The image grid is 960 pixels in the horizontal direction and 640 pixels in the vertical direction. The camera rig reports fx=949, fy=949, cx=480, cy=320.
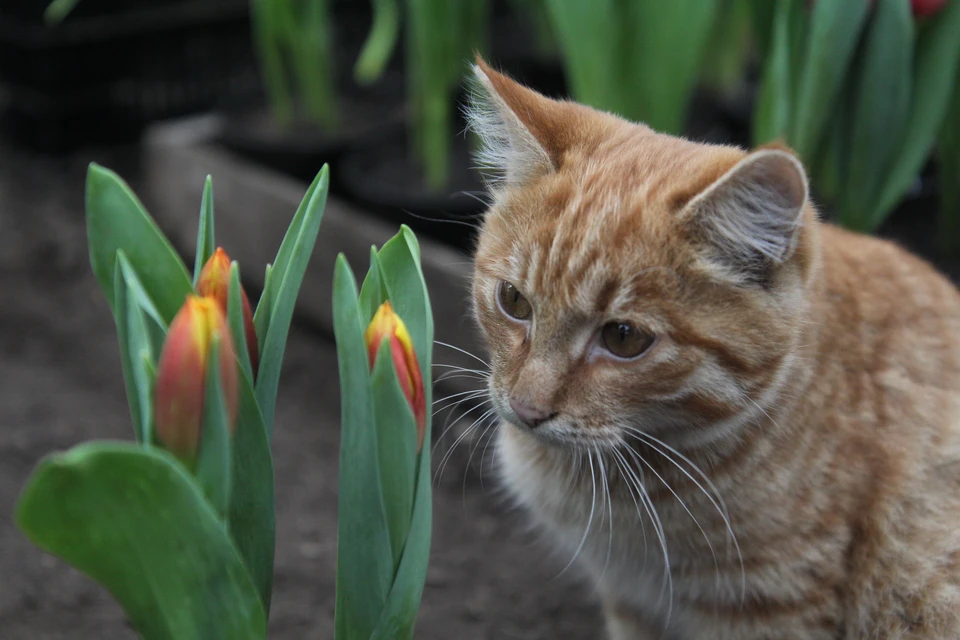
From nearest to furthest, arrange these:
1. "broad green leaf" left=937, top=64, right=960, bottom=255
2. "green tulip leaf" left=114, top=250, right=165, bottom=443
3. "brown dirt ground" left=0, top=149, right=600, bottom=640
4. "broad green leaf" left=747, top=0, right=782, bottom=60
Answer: "green tulip leaf" left=114, top=250, right=165, bottom=443 → "brown dirt ground" left=0, top=149, right=600, bottom=640 → "broad green leaf" left=747, top=0, right=782, bottom=60 → "broad green leaf" left=937, top=64, right=960, bottom=255

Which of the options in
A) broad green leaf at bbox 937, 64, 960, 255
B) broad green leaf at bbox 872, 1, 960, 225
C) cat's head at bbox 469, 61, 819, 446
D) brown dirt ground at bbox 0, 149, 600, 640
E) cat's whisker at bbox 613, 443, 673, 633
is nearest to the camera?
cat's head at bbox 469, 61, 819, 446

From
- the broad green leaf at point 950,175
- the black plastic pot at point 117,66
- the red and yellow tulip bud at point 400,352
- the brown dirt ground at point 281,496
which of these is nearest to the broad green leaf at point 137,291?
the red and yellow tulip bud at point 400,352

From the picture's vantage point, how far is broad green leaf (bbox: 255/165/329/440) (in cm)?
105

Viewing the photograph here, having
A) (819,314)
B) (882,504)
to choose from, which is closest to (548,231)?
(819,314)

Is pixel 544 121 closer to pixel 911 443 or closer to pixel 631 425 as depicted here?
pixel 631 425

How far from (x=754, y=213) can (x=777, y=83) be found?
2.99 ft

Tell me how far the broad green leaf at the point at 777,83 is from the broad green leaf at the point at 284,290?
1.12 metres

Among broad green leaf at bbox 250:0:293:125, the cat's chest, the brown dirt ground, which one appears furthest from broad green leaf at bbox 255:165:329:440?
broad green leaf at bbox 250:0:293:125

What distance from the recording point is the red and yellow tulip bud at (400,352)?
37.9 inches

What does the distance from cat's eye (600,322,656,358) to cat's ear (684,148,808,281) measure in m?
0.14

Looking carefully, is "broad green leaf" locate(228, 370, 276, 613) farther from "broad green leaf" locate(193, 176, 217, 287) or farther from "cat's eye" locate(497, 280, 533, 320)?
"cat's eye" locate(497, 280, 533, 320)

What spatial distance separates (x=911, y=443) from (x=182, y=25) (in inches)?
122

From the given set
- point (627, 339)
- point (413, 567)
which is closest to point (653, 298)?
point (627, 339)

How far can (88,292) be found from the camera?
2955mm
